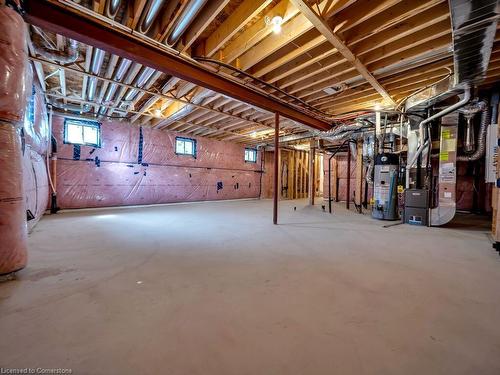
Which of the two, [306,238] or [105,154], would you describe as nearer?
[306,238]

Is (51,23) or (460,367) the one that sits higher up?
(51,23)

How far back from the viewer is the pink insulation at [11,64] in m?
1.54

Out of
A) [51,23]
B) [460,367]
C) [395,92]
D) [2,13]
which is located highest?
[395,92]

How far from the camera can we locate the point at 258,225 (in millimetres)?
4027

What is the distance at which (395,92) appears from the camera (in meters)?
3.99

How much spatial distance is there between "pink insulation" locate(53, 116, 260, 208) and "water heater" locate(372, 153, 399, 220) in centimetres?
535

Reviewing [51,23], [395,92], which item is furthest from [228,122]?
[51,23]

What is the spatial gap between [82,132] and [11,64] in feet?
15.9

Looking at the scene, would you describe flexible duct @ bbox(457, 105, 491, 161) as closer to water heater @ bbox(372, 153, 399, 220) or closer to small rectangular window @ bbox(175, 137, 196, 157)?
water heater @ bbox(372, 153, 399, 220)

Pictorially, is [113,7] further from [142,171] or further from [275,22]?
[142,171]

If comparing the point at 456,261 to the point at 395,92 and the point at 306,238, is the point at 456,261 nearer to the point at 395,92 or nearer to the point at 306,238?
the point at 306,238

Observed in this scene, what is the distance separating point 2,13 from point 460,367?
3383 millimetres

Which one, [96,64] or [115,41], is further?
[96,64]

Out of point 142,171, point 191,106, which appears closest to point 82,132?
point 142,171
